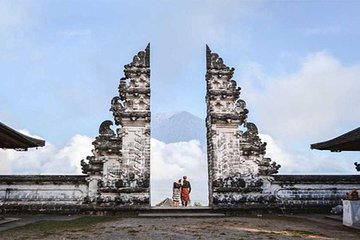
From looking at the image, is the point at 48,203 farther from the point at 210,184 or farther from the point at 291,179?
the point at 291,179

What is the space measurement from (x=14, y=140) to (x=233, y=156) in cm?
804

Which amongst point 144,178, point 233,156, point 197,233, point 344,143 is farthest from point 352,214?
point 144,178

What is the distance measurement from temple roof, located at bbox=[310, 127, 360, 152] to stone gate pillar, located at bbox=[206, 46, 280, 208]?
2356mm

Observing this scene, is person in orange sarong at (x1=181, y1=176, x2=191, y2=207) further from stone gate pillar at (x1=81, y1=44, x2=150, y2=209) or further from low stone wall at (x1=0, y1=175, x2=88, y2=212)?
low stone wall at (x1=0, y1=175, x2=88, y2=212)

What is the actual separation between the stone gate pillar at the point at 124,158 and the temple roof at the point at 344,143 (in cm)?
641

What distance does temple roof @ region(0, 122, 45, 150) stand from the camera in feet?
38.5

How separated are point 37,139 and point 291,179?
32.3 feet

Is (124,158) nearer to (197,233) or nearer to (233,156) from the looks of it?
(233,156)

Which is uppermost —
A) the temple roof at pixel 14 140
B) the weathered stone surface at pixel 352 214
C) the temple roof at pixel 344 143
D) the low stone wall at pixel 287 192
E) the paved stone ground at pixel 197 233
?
the temple roof at pixel 14 140

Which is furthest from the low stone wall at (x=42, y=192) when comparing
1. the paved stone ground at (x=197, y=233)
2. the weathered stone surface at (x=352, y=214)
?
the weathered stone surface at (x=352, y=214)

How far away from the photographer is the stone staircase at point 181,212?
47.8 ft

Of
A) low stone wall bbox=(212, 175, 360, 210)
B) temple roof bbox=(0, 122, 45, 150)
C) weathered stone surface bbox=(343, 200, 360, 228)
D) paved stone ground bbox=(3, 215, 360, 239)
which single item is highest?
temple roof bbox=(0, 122, 45, 150)

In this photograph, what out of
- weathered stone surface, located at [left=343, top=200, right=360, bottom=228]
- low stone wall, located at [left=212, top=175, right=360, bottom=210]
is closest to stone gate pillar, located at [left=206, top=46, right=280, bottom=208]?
low stone wall, located at [left=212, top=175, right=360, bottom=210]

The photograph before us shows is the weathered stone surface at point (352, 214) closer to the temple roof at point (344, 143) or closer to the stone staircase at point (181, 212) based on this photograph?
the temple roof at point (344, 143)
